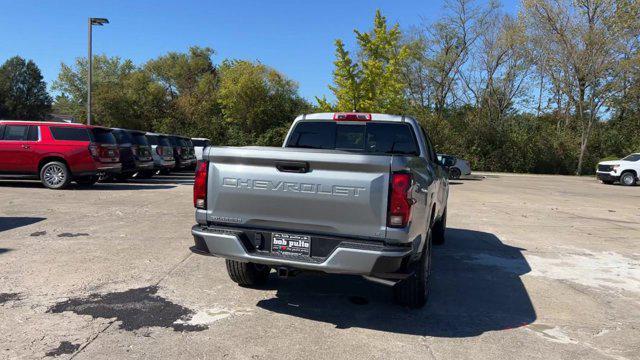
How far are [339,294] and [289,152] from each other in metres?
1.95

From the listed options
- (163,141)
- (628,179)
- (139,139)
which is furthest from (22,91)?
(628,179)

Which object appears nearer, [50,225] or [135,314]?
[135,314]

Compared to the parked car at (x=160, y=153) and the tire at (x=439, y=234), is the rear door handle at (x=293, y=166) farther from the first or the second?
the parked car at (x=160, y=153)

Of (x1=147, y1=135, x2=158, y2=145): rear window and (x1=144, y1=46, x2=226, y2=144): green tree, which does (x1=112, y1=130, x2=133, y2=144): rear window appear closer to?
(x1=147, y1=135, x2=158, y2=145): rear window

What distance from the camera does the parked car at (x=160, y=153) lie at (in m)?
18.9

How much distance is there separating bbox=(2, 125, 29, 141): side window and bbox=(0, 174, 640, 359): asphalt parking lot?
17.8 ft

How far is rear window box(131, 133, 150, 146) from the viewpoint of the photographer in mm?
16688

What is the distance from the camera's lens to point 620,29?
31578 mm

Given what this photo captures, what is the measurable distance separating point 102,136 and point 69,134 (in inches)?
34.6

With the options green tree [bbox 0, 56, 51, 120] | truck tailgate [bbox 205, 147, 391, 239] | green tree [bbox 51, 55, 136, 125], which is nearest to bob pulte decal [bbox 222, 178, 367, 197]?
truck tailgate [bbox 205, 147, 391, 239]

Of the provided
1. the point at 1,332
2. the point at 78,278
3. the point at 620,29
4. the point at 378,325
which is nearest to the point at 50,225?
the point at 78,278

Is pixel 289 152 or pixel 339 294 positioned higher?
pixel 289 152

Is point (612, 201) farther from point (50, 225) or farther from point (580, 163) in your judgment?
point (580, 163)

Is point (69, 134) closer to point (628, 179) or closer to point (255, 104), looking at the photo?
point (255, 104)
